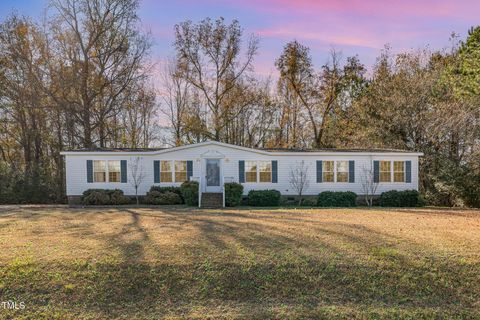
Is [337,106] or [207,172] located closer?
[207,172]

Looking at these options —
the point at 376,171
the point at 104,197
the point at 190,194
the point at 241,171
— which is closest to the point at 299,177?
the point at 241,171

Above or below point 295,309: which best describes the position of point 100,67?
above

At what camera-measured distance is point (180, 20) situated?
1100 inches

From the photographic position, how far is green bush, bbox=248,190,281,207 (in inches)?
719

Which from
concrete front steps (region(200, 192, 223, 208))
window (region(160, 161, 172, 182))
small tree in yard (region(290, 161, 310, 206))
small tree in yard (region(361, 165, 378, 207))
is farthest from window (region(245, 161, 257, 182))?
small tree in yard (region(361, 165, 378, 207))

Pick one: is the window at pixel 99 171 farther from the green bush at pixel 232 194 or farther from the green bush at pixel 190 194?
the green bush at pixel 232 194

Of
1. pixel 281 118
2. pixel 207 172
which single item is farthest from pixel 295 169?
pixel 281 118

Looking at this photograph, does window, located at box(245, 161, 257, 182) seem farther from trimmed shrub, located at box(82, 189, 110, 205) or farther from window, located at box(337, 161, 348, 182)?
trimmed shrub, located at box(82, 189, 110, 205)

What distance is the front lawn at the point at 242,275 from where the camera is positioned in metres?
5.51

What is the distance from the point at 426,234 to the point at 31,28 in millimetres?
27869

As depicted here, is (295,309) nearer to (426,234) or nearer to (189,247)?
(189,247)

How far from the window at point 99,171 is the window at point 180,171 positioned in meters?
3.94

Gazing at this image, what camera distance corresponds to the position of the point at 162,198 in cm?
1820

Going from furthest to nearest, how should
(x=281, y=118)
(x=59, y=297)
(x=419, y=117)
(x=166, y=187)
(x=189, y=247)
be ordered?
(x=281, y=118) < (x=419, y=117) < (x=166, y=187) < (x=189, y=247) < (x=59, y=297)
